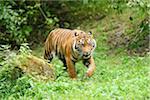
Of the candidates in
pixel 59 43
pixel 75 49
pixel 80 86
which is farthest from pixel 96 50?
pixel 80 86

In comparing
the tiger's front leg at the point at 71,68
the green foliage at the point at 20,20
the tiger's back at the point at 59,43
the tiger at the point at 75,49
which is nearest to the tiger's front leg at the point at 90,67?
the tiger at the point at 75,49

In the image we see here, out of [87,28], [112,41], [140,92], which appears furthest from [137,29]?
[140,92]

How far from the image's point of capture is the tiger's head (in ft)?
27.0

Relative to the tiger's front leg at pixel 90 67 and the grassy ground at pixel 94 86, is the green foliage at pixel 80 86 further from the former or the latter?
the tiger's front leg at pixel 90 67

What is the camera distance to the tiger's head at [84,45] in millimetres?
8242

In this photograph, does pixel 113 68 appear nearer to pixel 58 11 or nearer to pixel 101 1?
pixel 101 1

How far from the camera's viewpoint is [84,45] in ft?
27.1

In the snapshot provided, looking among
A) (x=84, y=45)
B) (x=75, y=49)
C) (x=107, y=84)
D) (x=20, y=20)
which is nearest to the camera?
(x=107, y=84)

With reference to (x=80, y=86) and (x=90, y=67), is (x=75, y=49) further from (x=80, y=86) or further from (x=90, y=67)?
(x=80, y=86)

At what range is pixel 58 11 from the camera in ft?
48.4

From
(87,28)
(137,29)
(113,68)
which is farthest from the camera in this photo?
(87,28)

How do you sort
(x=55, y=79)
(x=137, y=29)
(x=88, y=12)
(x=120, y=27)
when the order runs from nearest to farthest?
(x=55, y=79) < (x=137, y=29) < (x=120, y=27) < (x=88, y=12)

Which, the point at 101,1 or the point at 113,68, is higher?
the point at 101,1

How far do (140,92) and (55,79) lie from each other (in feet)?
6.32
